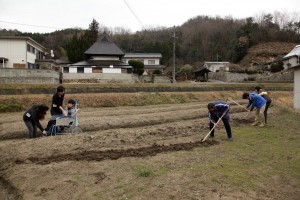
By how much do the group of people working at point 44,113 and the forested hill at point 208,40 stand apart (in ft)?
129

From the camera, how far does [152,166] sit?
6.66m

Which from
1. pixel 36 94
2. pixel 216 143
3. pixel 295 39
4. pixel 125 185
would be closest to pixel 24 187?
pixel 125 185

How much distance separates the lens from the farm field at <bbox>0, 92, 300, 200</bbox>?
5.42 metres

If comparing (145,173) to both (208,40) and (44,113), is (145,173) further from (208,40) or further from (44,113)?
(208,40)

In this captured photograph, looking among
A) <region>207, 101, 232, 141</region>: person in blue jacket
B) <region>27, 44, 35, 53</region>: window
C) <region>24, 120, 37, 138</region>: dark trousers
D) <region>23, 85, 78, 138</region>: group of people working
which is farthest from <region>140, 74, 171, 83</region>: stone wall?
<region>207, 101, 232, 141</region>: person in blue jacket

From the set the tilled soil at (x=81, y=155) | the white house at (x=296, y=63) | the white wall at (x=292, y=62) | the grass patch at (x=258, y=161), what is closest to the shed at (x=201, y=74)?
the white house at (x=296, y=63)

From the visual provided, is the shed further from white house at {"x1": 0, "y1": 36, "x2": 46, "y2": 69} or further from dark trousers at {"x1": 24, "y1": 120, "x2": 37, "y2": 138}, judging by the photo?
dark trousers at {"x1": 24, "y1": 120, "x2": 37, "y2": 138}

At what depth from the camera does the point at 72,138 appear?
946 cm

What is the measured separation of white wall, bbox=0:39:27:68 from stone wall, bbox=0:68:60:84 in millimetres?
11590

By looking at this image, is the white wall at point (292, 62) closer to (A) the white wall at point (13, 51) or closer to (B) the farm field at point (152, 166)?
(B) the farm field at point (152, 166)

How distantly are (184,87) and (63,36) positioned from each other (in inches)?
2591

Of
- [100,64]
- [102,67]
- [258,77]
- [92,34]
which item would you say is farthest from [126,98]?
[92,34]

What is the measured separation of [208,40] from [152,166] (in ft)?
240

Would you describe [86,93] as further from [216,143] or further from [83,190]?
[83,190]
